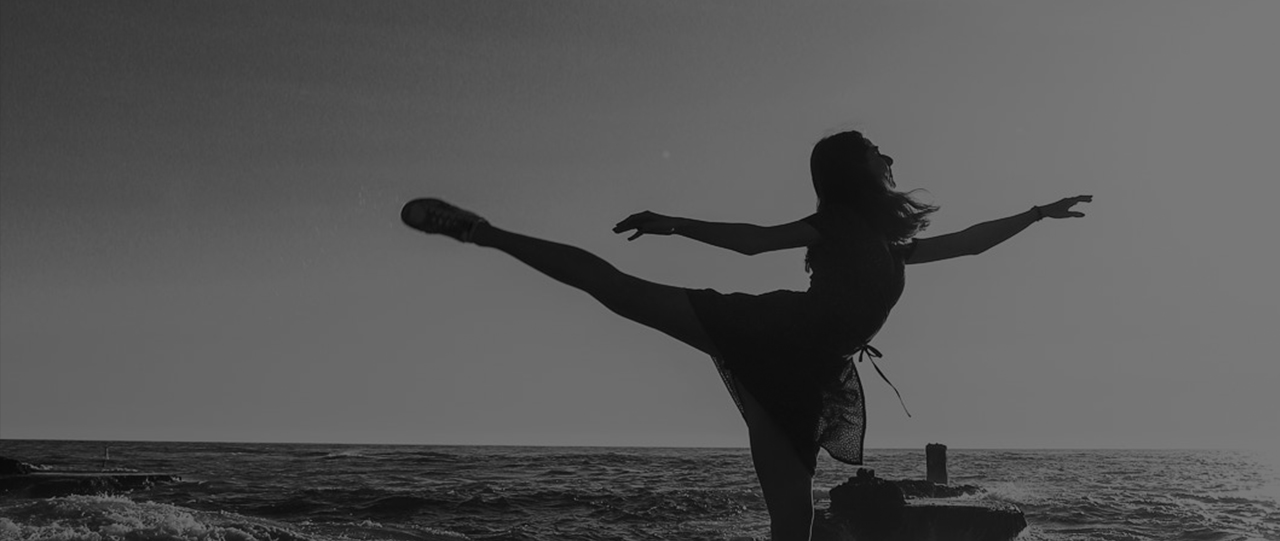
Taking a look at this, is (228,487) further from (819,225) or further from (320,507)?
(819,225)

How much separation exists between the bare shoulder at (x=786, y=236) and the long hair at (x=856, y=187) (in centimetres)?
21

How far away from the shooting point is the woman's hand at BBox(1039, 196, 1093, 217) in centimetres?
443

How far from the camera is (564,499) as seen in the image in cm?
2667

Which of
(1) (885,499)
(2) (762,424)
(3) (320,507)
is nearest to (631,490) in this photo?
(3) (320,507)

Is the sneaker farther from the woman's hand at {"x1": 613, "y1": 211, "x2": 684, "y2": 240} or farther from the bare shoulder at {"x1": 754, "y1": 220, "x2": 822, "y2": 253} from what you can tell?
the bare shoulder at {"x1": 754, "y1": 220, "x2": 822, "y2": 253}

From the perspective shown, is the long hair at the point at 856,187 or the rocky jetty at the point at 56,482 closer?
the long hair at the point at 856,187

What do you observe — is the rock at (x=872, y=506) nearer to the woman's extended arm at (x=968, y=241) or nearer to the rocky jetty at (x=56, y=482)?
the woman's extended arm at (x=968, y=241)

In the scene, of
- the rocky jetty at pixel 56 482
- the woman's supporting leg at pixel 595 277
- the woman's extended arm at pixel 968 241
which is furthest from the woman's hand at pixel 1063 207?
the rocky jetty at pixel 56 482

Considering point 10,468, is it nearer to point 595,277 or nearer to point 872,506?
point 872,506

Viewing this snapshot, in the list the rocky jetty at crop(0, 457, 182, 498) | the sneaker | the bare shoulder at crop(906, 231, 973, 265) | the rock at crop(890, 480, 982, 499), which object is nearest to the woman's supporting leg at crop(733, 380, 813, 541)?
the bare shoulder at crop(906, 231, 973, 265)

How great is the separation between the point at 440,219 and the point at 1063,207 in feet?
9.09

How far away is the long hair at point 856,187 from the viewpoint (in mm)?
4012

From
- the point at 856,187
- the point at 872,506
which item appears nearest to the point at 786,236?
the point at 856,187

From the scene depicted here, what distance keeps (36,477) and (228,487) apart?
241 inches
